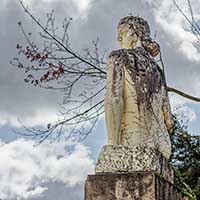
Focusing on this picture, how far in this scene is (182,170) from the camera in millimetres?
12859

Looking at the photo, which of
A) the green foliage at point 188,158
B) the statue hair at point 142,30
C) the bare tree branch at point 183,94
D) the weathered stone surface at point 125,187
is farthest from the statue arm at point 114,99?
the green foliage at point 188,158

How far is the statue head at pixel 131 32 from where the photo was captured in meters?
5.23

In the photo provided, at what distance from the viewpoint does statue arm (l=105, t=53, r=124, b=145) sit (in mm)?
4621

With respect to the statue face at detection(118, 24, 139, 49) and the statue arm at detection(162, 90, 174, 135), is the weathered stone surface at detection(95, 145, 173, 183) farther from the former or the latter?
the statue face at detection(118, 24, 139, 49)

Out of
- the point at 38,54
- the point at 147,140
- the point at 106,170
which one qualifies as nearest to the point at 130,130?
the point at 147,140

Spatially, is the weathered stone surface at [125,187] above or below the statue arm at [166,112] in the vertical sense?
below

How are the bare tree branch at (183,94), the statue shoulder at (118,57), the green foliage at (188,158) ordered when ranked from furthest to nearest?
the green foliage at (188,158), the bare tree branch at (183,94), the statue shoulder at (118,57)

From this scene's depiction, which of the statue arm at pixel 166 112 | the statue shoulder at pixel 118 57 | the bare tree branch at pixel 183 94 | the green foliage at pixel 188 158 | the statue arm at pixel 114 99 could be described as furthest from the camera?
the green foliage at pixel 188 158

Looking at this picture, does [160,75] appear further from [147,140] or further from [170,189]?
[170,189]

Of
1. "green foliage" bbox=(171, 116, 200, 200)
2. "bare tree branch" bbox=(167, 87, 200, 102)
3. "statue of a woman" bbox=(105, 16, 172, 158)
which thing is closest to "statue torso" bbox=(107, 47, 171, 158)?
"statue of a woman" bbox=(105, 16, 172, 158)

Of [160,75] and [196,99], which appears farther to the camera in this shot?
[196,99]

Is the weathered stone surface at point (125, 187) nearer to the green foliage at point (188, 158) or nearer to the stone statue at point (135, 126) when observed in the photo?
the stone statue at point (135, 126)

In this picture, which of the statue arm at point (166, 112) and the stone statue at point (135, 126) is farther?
the statue arm at point (166, 112)

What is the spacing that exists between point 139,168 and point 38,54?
3.40m
